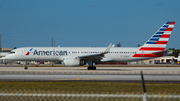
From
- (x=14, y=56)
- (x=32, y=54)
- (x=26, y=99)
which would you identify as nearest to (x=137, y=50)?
(x=32, y=54)

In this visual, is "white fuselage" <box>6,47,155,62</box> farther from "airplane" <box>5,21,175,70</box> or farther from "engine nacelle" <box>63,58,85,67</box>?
"engine nacelle" <box>63,58,85,67</box>

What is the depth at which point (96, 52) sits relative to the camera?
42344 millimetres

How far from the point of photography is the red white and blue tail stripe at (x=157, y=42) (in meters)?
42.5

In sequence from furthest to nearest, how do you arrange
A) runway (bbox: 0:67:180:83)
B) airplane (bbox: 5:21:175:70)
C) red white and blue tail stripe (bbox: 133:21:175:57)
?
red white and blue tail stripe (bbox: 133:21:175:57)
airplane (bbox: 5:21:175:70)
runway (bbox: 0:67:180:83)

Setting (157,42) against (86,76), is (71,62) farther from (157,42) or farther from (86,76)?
(157,42)

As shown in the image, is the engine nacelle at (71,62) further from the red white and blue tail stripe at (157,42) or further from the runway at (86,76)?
the red white and blue tail stripe at (157,42)

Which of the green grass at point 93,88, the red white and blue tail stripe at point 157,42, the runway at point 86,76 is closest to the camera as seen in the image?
the green grass at point 93,88

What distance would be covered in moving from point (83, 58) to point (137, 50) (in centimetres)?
1044

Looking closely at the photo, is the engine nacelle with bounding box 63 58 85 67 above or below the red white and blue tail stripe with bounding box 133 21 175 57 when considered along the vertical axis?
below

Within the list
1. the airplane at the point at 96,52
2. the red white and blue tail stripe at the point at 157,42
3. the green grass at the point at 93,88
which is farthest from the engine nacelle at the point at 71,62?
the green grass at the point at 93,88

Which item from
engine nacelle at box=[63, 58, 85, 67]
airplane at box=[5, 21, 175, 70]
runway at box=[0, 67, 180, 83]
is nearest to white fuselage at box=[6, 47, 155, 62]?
airplane at box=[5, 21, 175, 70]

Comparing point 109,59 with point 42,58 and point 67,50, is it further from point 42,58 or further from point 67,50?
point 42,58

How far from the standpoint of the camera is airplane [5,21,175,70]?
133 feet

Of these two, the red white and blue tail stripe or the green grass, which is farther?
the red white and blue tail stripe
